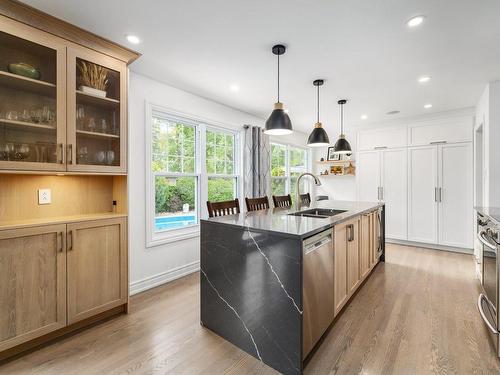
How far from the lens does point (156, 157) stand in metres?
3.26

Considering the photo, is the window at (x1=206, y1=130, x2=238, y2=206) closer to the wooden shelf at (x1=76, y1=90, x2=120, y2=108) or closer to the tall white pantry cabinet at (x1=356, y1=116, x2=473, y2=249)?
the wooden shelf at (x1=76, y1=90, x2=120, y2=108)

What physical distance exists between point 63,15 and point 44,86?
1.80 feet

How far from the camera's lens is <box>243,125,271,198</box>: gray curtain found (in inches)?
169

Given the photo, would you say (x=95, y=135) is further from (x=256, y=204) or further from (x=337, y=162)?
(x=337, y=162)

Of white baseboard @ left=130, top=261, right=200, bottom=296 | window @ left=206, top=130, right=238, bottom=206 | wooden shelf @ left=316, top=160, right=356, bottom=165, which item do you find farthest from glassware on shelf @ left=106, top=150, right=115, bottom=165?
wooden shelf @ left=316, top=160, right=356, bottom=165

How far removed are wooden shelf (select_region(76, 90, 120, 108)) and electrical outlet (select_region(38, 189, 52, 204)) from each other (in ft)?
2.67

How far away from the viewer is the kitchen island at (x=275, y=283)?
1643 mm

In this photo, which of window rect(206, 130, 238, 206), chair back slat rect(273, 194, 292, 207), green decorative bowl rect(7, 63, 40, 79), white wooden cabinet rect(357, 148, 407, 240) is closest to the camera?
green decorative bowl rect(7, 63, 40, 79)

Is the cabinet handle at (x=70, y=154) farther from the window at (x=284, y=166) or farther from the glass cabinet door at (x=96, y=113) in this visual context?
the window at (x=284, y=166)

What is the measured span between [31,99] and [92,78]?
49cm

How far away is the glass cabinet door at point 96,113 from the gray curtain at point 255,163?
2196 millimetres

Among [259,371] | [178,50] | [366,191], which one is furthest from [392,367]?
[366,191]

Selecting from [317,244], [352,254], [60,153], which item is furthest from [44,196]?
[352,254]

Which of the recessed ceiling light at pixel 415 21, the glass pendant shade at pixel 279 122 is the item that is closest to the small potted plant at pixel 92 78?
the glass pendant shade at pixel 279 122
